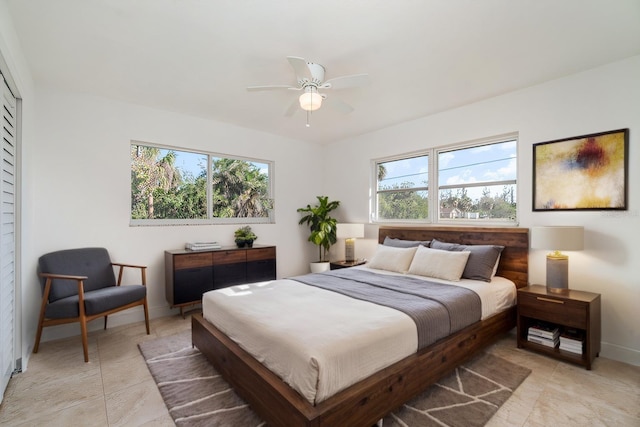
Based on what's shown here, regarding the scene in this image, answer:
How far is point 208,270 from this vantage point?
3852mm

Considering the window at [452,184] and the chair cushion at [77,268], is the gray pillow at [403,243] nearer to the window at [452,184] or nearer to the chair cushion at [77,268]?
the window at [452,184]

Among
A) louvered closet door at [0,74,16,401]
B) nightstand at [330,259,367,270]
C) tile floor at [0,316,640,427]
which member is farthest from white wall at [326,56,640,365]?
louvered closet door at [0,74,16,401]

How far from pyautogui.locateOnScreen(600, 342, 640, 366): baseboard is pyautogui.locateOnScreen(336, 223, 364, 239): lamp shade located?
9.71ft

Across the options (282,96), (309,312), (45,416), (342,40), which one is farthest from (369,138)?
(45,416)

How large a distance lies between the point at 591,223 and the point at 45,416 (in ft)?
15.2

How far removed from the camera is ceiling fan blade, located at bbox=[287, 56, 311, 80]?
7.00 feet

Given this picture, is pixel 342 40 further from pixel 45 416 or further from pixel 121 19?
pixel 45 416

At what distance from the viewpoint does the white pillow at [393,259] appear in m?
3.58

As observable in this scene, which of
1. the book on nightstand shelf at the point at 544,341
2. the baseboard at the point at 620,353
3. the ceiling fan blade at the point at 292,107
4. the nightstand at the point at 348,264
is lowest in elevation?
the baseboard at the point at 620,353

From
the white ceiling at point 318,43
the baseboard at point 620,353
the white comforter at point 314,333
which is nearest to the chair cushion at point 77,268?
the white comforter at point 314,333

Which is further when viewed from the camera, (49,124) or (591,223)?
(49,124)

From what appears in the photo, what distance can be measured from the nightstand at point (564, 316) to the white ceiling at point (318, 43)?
212 centimetres

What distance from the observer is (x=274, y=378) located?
5.70 ft

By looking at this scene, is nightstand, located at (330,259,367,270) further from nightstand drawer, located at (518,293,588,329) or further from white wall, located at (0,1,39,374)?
white wall, located at (0,1,39,374)
